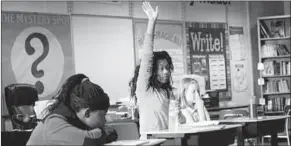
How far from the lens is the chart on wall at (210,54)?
12062mm

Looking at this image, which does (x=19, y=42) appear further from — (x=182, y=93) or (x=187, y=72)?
(x=187, y=72)

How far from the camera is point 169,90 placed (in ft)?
15.9

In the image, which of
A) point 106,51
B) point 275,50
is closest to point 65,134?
point 106,51

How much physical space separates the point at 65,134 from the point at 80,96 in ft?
0.66

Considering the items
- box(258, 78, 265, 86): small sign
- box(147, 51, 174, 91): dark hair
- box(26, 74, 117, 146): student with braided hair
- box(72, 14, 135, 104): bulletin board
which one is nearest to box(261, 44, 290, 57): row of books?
box(258, 78, 265, 86): small sign

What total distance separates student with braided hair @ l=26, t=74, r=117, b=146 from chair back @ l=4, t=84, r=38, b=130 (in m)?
4.63

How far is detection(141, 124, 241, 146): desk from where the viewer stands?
4.82 m

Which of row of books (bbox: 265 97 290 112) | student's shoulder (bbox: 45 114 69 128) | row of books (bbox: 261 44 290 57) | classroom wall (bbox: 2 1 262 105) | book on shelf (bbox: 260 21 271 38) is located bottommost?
row of books (bbox: 265 97 290 112)

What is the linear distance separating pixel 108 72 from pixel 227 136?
4.89m

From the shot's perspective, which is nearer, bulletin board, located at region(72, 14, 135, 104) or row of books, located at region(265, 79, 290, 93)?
bulletin board, located at region(72, 14, 135, 104)

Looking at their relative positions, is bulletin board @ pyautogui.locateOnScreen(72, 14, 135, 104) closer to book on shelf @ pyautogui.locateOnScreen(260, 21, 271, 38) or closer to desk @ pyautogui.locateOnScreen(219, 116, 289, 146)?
desk @ pyautogui.locateOnScreen(219, 116, 289, 146)

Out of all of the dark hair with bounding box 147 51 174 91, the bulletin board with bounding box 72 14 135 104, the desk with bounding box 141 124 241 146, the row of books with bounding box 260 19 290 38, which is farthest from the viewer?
the row of books with bounding box 260 19 290 38

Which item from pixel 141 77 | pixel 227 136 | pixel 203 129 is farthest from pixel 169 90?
pixel 227 136

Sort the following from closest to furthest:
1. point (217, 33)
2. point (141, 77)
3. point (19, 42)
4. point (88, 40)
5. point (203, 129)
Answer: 1. point (141, 77)
2. point (203, 129)
3. point (19, 42)
4. point (88, 40)
5. point (217, 33)
